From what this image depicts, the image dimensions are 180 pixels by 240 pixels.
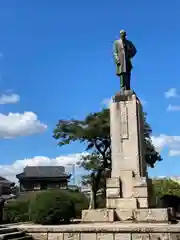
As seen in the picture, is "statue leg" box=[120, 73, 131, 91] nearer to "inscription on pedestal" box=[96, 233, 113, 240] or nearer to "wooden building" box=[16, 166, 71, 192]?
"inscription on pedestal" box=[96, 233, 113, 240]

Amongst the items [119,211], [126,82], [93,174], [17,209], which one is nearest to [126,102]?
[126,82]

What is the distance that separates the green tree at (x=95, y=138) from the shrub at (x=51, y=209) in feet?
61.2

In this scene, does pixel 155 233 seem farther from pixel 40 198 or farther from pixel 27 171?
pixel 27 171

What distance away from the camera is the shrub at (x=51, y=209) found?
541 inches

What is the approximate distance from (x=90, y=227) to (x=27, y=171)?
5433cm

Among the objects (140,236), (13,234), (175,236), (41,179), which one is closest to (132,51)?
(140,236)

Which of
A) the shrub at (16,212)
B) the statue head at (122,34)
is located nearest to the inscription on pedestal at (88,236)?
the statue head at (122,34)

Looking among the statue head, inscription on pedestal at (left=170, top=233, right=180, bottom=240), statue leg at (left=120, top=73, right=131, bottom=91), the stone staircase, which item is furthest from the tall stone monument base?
the stone staircase

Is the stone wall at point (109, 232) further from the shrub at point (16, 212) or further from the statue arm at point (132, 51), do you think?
the shrub at point (16, 212)

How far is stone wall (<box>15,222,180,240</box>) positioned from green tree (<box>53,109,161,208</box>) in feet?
70.5

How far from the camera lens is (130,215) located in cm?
1448

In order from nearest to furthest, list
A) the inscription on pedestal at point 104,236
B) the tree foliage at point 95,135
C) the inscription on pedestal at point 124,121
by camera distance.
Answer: the inscription on pedestal at point 104,236, the inscription on pedestal at point 124,121, the tree foliage at point 95,135

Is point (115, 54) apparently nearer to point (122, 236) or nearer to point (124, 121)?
point (124, 121)

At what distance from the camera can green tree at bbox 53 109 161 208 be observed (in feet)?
110
